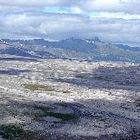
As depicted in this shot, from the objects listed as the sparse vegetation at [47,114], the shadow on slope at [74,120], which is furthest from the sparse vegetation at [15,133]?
the sparse vegetation at [47,114]

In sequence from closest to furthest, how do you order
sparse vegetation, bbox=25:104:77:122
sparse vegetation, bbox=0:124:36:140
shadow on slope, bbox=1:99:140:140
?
sparse vegetation, bbox=0:124:36:140
shadow on slope, bbox=1:99:140:140
sparse vegetation, bbox=25:104:77:122

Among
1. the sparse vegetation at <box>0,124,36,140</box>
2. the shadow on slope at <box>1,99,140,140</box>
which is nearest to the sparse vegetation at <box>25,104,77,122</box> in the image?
the shadow on slope at <box>1,99,140,140</box>

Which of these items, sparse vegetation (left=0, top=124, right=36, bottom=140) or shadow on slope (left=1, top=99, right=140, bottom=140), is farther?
shadow on slope (left=1, top=99, right=140, bottom=140)

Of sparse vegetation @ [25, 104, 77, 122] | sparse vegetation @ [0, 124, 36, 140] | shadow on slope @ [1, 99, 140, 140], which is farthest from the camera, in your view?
sparse vegetation @ [25, 104, 77, 122]

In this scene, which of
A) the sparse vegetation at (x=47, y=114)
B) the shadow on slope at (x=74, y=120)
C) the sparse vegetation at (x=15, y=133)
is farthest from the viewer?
the sparse vegetation at (x=47, y=114)

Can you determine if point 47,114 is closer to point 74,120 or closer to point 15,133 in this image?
point 74,120

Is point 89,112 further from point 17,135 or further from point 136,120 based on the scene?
point 17,135

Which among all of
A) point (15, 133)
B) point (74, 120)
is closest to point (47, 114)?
point (74, 120)

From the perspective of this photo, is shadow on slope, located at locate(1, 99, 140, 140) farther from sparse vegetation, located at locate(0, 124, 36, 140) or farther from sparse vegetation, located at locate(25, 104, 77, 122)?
sparse vegetation, located at locate(0, 124, 36, 140)

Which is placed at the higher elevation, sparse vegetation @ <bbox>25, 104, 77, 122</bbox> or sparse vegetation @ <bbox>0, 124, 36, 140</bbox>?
sparse vegetation @ <bbox>0, 124, 36, 140</bbox>

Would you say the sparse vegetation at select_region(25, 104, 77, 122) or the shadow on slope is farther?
the sparse vegetation at select_region(25, 104, 77, 122)

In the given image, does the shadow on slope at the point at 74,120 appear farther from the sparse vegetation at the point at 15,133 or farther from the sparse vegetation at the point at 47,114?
the sparse vegetation at the point at 15,133
